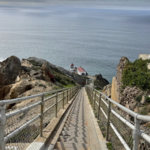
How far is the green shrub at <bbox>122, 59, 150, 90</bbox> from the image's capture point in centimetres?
1010

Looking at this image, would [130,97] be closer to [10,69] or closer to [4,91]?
[4,91]

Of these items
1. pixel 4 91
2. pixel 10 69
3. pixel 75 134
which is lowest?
pixel 75 134

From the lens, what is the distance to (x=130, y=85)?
10766mm

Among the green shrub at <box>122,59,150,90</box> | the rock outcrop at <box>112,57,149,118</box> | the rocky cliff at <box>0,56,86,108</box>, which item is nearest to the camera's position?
the rock outcrop at <box>112,57,149,118</box>

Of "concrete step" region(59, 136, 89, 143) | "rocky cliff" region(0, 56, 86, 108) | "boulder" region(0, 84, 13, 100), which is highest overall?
"rocky cliff" region(0, 56, 86, 108)

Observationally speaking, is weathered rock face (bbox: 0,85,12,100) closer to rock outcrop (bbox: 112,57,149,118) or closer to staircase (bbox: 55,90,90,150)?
rock outcrop (bbox: 112,57,149,118)

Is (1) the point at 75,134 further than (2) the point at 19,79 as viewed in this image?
No

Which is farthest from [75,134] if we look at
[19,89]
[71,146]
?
[19,89]

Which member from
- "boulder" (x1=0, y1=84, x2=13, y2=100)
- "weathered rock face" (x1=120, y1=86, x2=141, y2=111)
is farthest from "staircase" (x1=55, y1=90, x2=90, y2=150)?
"boulder" (x1=0, y1=84, x2=13, y2=100)

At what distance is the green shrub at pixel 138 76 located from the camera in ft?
33.1

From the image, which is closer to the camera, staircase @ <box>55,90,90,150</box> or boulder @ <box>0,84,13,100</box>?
staircase @ <box>55,90,90,150</box>

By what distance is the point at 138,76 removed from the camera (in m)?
10.7

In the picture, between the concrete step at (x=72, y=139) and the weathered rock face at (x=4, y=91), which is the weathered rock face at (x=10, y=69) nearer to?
the weathered rock face at (x=4, y=91)

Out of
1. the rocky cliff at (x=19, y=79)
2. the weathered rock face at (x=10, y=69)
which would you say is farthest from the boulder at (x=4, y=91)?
the weathered rock face at (x=10, y=69)
